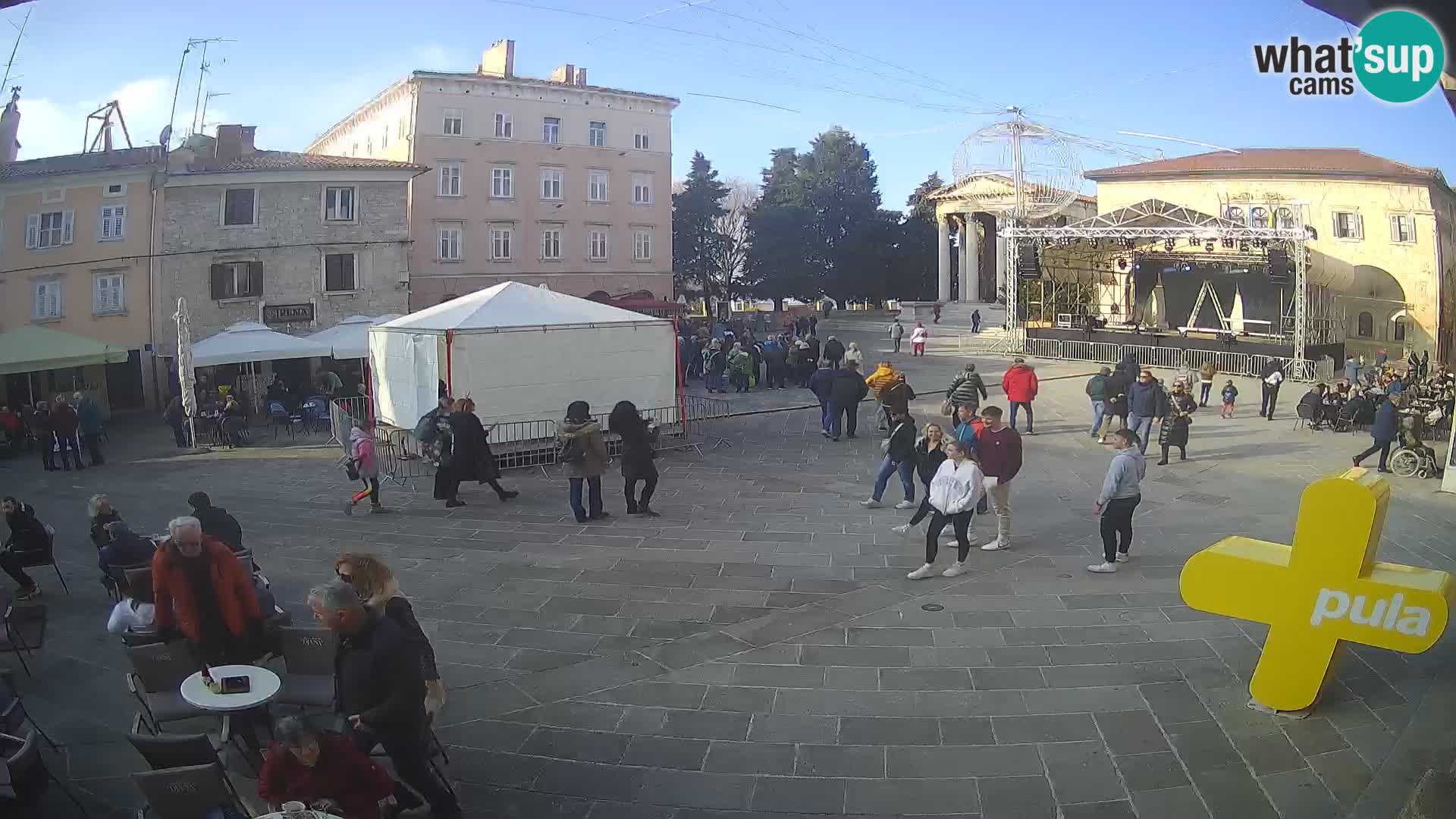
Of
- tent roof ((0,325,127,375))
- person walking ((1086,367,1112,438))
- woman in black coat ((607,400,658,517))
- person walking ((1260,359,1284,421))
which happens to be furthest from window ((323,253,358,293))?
person walking ((1260,359,1284,421))

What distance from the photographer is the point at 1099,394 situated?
15.9 m

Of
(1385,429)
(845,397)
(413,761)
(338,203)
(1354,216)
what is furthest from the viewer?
(338,203)

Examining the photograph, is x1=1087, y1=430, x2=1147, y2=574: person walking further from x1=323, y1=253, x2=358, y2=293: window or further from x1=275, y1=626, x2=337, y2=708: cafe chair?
x1=323, y1=253, x2=358, y2=293: window

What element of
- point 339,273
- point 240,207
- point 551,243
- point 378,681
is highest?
point 551,243

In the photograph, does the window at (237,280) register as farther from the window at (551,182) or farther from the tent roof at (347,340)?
the window at (551,182)

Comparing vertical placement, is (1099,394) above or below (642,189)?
below

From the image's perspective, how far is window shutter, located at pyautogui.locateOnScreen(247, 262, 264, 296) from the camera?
26.7 meters

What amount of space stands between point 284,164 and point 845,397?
60.9 ft

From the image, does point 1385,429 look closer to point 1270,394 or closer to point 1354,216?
point 1270,394

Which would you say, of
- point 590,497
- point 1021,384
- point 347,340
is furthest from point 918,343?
point 590,497

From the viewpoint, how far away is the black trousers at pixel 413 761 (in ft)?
14.3

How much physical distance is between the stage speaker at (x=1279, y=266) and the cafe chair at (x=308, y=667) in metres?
25.1

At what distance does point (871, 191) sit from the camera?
181 ft

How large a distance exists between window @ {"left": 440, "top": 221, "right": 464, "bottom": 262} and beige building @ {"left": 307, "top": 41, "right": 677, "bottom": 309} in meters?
0.03
